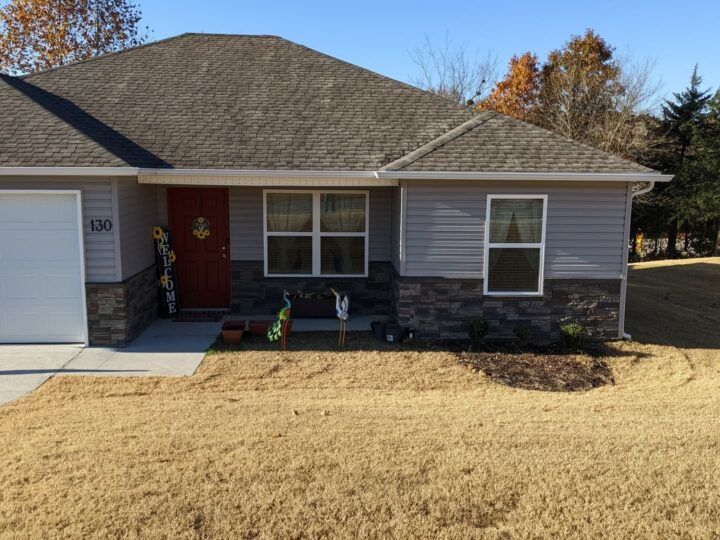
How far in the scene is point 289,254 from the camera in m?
11.2

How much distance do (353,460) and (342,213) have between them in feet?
22.2

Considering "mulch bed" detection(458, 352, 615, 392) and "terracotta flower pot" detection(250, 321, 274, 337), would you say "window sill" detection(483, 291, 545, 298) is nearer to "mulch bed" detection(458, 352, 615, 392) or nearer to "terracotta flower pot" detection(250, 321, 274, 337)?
"mulch bed" detection(458, 352, 615, 392)

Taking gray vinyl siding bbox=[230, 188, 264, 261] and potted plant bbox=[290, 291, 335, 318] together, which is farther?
gray vinyl siding bbox=[230, 188, 264, 261]

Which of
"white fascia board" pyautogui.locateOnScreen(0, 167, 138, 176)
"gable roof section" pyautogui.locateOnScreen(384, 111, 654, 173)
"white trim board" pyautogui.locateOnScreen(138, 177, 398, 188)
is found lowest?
"white trim board" pyautogui.locateOnScreen(138, 177, 398, 188)

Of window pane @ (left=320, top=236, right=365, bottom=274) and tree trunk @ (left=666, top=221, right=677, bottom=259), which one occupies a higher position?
window pane @ (left=320, top=236, right=365, bottom=274)

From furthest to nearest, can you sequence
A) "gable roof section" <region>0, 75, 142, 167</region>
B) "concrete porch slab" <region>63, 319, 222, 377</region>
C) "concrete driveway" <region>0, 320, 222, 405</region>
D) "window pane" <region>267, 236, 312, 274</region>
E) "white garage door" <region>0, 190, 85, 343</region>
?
"window pane" <region>267, 236, 312, 274</region> → "white garage door" <region>0, 190, 85, 343</region> → "gable roof section" <region>0, 75, 142, 167</region> → "concrete porch slab" <region>63, 319, 222, 377</region> → "concrete driveway" <region>0, 320, 222, 405</region>

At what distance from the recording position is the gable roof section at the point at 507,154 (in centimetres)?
917

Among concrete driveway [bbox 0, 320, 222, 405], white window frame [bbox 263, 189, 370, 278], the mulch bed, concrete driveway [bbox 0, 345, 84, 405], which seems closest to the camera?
concrete driveway [bbox 0, 345, 84, 405]

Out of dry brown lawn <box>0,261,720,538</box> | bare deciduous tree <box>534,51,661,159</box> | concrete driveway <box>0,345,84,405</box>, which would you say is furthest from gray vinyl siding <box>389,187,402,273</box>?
bare deciduous tree <box>534,51,661,159</box>

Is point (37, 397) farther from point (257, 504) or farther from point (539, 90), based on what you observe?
point (539, 90)

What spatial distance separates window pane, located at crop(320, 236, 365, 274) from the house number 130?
3.82m

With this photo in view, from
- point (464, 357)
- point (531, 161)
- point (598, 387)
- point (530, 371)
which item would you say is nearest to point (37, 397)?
point (464, 357)

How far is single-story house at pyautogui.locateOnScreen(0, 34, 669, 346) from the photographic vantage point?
28.8ft

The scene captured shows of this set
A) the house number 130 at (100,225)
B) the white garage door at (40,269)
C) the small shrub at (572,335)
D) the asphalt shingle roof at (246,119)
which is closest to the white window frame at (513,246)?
the asphalt shingle roof at (246,119)
